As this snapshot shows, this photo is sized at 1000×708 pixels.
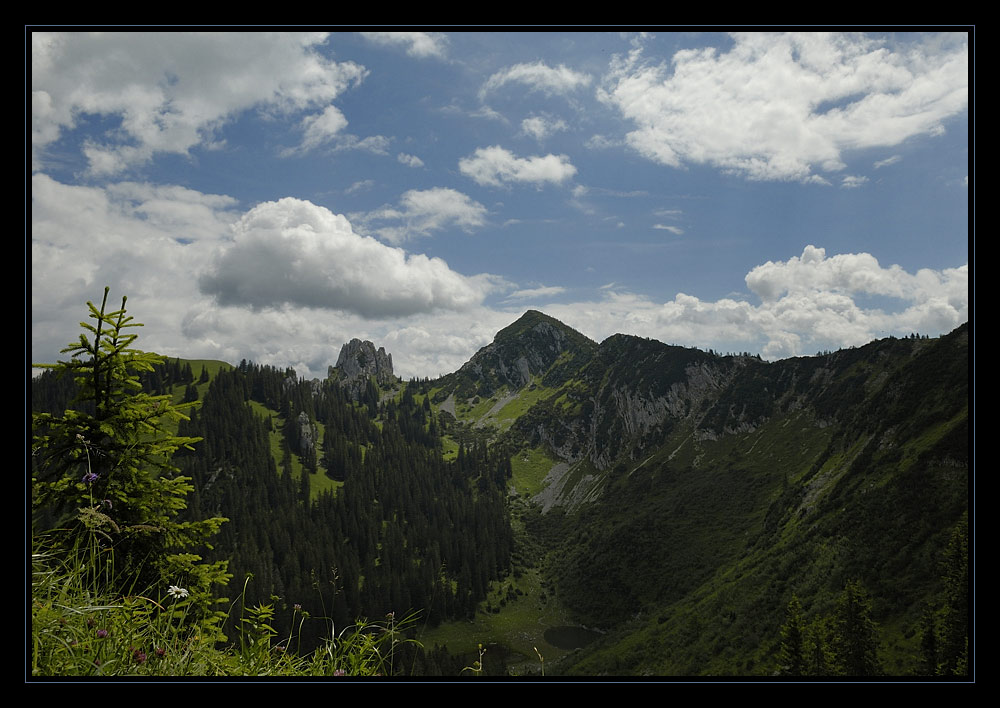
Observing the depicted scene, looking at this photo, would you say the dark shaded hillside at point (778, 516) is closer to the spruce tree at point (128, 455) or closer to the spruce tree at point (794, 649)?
the spruce tree at point (794, 649)

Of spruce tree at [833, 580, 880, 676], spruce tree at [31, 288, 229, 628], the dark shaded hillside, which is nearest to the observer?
spruce tree at [31, 288, 229, 628]

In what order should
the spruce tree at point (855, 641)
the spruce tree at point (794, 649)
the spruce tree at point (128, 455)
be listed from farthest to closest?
the spruce tree at point (794, 649), the spruce tree at point (855, 641), the spruce tree at point (128, 455)

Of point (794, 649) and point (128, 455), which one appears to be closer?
point (128, 455)

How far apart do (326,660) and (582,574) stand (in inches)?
5869

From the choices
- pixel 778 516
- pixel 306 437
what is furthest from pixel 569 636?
pixel 306 437

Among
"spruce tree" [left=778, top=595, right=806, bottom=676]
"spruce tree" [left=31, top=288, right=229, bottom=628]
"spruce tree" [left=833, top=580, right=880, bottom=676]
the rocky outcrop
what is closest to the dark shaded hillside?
"spruce tree" [left=833, top=580, right=880, bottom=676]

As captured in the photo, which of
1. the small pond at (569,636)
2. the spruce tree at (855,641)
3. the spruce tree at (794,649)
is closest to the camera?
the spruce tree at (855,641)

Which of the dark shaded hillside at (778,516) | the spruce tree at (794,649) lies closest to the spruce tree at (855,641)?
the dark shaded hillside at (778,516)

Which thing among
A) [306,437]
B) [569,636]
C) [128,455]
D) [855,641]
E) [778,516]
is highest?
[128,455]

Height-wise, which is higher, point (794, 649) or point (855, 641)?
point (855, 641)

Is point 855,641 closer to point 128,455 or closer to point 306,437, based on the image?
point 128,455

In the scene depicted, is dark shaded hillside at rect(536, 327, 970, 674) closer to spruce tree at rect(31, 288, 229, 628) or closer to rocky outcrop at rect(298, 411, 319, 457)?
spruce tree at rect(31, 288, 229, 628)

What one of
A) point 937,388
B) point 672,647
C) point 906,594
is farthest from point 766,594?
point 937,388
